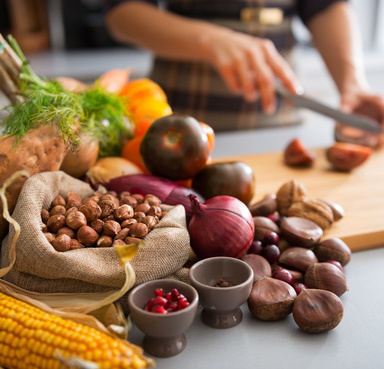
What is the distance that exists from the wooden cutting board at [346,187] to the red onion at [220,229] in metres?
0.23

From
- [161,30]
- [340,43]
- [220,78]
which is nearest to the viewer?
[161,30]

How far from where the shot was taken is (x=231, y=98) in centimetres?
184

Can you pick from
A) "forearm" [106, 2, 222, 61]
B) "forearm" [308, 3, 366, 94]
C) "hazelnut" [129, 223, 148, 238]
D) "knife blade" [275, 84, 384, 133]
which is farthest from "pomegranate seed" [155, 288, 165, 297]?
"forearm" [308, 3, 366, 94]

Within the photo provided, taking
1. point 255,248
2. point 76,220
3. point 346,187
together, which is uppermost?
point 76,220

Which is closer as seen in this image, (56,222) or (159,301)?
(159,301)

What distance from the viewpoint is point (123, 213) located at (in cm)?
70

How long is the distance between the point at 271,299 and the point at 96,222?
0.27 m

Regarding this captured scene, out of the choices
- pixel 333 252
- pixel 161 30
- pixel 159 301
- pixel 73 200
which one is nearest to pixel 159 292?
pixel 159 301

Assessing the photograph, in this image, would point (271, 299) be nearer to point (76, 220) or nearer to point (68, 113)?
point (76, 220)

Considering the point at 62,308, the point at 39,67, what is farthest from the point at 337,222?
the point at 39,67

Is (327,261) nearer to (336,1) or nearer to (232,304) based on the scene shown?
(232,304)

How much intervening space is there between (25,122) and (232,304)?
18.6 inches

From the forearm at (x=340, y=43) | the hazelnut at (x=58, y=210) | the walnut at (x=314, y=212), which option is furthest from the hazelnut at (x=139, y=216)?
the forearm at (x=340, y=43)

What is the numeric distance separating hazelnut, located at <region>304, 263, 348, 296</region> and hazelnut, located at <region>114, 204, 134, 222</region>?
0.28 meters
